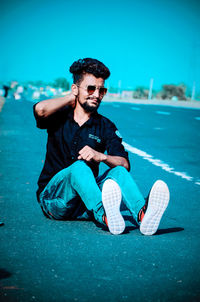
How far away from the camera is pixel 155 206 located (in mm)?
3574

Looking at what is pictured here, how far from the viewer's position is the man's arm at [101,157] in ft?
12.9

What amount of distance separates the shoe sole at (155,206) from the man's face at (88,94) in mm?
1046

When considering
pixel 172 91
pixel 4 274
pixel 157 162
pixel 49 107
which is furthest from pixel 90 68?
pixel 172 91

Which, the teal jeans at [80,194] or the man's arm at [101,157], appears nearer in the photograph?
the teal jeans at [80,194]

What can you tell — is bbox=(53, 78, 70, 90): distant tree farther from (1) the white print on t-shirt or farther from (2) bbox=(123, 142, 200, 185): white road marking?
(1) the white print on t-shirt

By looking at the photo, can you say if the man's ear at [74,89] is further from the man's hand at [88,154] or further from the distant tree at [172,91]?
the distant tree at [172,91]

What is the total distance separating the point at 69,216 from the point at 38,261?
1095 millimetres

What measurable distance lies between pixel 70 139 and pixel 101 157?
1.15 feet

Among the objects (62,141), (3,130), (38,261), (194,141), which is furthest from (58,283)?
(3,130)

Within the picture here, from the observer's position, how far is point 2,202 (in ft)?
15.9

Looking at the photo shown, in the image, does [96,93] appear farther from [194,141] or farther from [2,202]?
[194,141]

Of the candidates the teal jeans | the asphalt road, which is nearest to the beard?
the teal jeans

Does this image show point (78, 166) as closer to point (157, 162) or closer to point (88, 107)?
point (88, 107)

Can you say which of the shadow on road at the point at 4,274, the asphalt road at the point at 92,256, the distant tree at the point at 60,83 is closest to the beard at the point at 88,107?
the asphalt road at the point at 92,256
